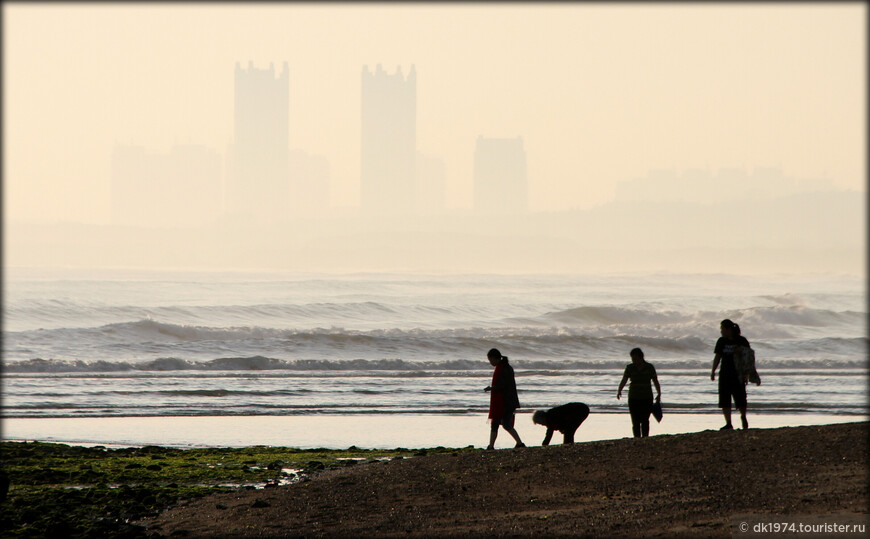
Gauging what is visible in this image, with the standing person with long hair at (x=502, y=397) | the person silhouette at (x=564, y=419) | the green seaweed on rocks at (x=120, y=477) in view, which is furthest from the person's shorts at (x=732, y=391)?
the green seaweed on rocks at (x=120, y=477)

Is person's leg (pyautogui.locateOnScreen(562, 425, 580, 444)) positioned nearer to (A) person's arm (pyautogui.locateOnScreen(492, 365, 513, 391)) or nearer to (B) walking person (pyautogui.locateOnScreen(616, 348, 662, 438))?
(B) walking person (pyautogui.locateOnScreen(616, 348, 662, 438))

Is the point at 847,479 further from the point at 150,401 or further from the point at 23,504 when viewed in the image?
the point at 150,401

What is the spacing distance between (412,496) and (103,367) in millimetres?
24031

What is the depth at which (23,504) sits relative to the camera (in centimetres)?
998

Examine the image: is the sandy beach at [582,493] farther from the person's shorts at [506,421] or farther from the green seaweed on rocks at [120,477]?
the person's shorts at [506,421]

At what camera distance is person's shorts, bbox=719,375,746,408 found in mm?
12812

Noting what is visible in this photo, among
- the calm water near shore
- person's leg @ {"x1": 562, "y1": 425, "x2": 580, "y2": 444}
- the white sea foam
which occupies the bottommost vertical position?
the white sea foam

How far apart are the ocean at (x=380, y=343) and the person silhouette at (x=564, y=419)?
6.40m

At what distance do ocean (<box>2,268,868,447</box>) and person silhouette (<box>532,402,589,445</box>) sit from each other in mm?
6396

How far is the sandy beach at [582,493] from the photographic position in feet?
26.4

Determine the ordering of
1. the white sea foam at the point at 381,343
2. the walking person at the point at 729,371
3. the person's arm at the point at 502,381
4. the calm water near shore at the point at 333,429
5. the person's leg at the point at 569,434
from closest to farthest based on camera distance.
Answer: the walking person at the point at 729,371, the person's leg at the point at 569,434, the person's arm at the point at 502,381, the calm water near shore at the point at 333,429, the white sea foam at the point at 381,343

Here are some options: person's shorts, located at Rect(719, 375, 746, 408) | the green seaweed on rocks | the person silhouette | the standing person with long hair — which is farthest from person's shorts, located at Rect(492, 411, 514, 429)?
person's shorts, located at Rect(719, 375, 746, 408)

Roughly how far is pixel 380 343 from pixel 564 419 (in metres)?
27.1

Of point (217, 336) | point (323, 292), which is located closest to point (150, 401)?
point (217, 336)
